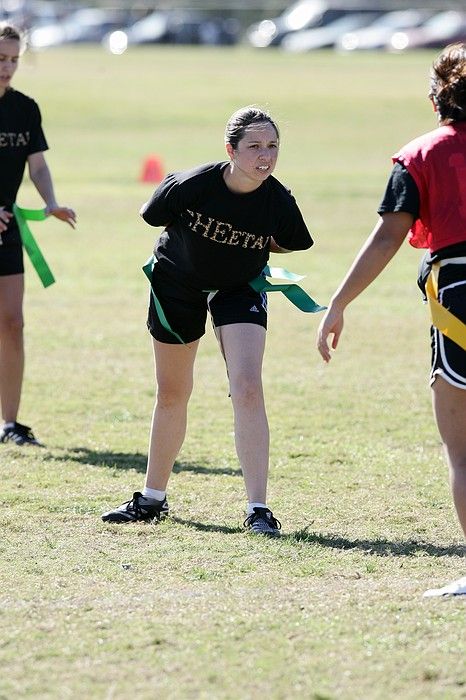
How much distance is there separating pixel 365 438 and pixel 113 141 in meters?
21.9

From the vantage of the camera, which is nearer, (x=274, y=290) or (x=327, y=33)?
(x=274, y=290)

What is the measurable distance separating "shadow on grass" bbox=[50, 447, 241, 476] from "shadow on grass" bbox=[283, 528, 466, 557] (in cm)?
134

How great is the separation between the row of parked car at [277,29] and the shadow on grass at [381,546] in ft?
169

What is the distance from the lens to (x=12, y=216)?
7375 millimetres

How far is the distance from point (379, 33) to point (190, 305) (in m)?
55.9

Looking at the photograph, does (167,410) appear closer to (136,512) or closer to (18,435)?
(136,512)

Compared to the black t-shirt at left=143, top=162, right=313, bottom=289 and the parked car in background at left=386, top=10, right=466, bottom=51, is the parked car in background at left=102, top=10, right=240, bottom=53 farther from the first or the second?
the black t-shirt at left=143, top=162, right=313, bottom=289

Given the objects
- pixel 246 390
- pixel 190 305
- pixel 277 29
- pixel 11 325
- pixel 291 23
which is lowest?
pixel 246 390

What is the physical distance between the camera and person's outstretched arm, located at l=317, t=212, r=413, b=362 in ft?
14.4

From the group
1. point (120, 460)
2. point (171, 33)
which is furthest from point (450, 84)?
point (171, 33)

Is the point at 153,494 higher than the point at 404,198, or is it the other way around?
the point at 404,198

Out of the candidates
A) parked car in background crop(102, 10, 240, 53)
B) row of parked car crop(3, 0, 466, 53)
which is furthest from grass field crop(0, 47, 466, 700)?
parked car in background crop(102, 10, 240, 53)

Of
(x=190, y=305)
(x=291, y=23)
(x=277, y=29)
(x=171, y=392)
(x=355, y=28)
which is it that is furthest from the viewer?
(x=291, y=23)

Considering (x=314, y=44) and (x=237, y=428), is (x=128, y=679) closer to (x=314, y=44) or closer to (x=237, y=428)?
(x=237, y=428)
